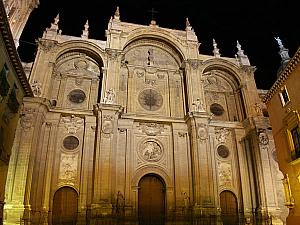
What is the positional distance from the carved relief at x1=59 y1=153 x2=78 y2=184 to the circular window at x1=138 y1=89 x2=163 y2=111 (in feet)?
22.9

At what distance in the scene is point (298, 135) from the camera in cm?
1611

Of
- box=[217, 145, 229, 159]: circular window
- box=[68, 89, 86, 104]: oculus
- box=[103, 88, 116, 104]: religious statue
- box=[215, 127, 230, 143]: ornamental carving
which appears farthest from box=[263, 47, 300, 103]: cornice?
box=[68, 89, 86, 104]: oculus

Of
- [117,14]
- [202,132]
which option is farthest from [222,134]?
[117,14]

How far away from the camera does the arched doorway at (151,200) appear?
19.9 m

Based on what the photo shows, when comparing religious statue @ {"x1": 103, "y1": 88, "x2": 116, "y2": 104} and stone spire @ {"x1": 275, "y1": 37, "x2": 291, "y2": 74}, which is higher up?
stone spire @ {"x1": 275, "y1": 37, "x2": 291, "y2": 74}

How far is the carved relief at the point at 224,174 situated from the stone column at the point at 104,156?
8.70 meters

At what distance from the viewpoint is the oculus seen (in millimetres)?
22917

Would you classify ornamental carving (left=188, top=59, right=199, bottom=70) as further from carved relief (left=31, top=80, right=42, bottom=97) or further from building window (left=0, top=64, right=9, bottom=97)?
building window (left=0, top=64, right=9, bottom=97)

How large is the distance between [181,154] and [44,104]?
424 inches

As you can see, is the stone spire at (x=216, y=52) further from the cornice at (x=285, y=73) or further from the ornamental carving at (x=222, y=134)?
the cornice at (x=285, y=73)

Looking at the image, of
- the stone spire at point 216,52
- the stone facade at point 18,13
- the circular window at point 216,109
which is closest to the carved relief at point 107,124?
the circular window at point 216,109

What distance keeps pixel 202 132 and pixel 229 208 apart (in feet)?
20.0

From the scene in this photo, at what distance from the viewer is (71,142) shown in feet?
69.2

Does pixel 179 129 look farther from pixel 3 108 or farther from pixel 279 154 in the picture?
pixel 3 108
